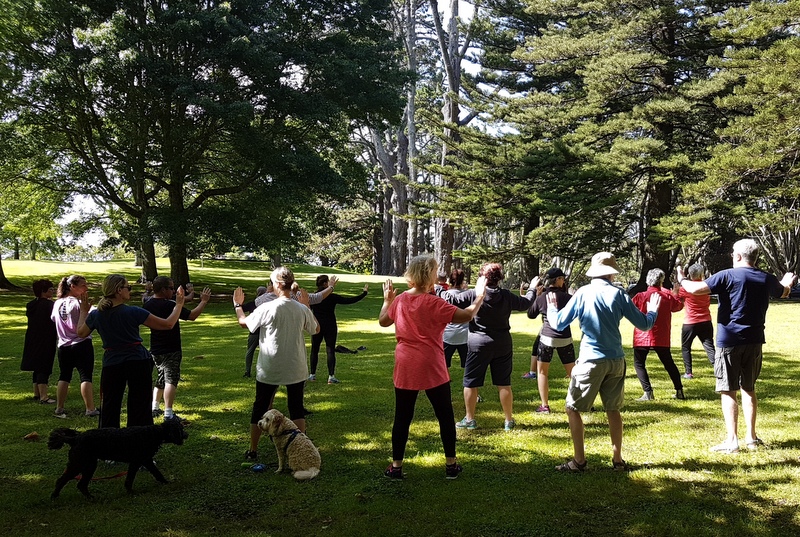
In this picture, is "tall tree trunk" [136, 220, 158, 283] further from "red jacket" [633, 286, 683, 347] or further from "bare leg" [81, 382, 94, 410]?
"red jacket" [633, 286, 683, 347]

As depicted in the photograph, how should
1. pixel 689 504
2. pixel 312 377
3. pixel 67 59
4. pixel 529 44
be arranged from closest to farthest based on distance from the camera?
1. pixel 689 504
2. pixel 312 377
3. pixel 67 59
4. pixel 529 44

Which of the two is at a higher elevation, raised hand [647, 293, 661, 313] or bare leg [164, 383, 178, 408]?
raised hand [647, 293, 661, 313]

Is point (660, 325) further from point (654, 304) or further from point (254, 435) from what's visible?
point (254, 435)

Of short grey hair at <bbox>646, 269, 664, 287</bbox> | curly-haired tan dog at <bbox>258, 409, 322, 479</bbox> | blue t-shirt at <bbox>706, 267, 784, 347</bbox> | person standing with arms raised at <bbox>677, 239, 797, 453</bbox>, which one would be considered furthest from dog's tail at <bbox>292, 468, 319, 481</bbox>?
short grey hair at <bbox>646, 269, 664, 287</bbox>

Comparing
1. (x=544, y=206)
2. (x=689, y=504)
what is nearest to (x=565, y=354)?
(x=689, y=504)

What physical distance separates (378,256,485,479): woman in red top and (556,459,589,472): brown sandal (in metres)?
0.97

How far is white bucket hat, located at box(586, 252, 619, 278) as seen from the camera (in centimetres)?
496

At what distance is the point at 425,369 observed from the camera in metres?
4.80

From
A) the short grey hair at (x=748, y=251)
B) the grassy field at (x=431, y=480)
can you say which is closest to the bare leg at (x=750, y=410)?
the grassy field at (x=431, y=480)

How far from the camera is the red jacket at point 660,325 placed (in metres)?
7.73

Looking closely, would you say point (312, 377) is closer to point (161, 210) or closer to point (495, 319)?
point (495, 319)

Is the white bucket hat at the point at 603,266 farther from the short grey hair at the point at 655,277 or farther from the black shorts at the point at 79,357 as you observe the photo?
the black shorts at the point at 79,357

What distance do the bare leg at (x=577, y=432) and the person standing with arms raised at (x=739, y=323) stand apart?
1433mm

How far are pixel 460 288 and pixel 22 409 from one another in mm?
5810
